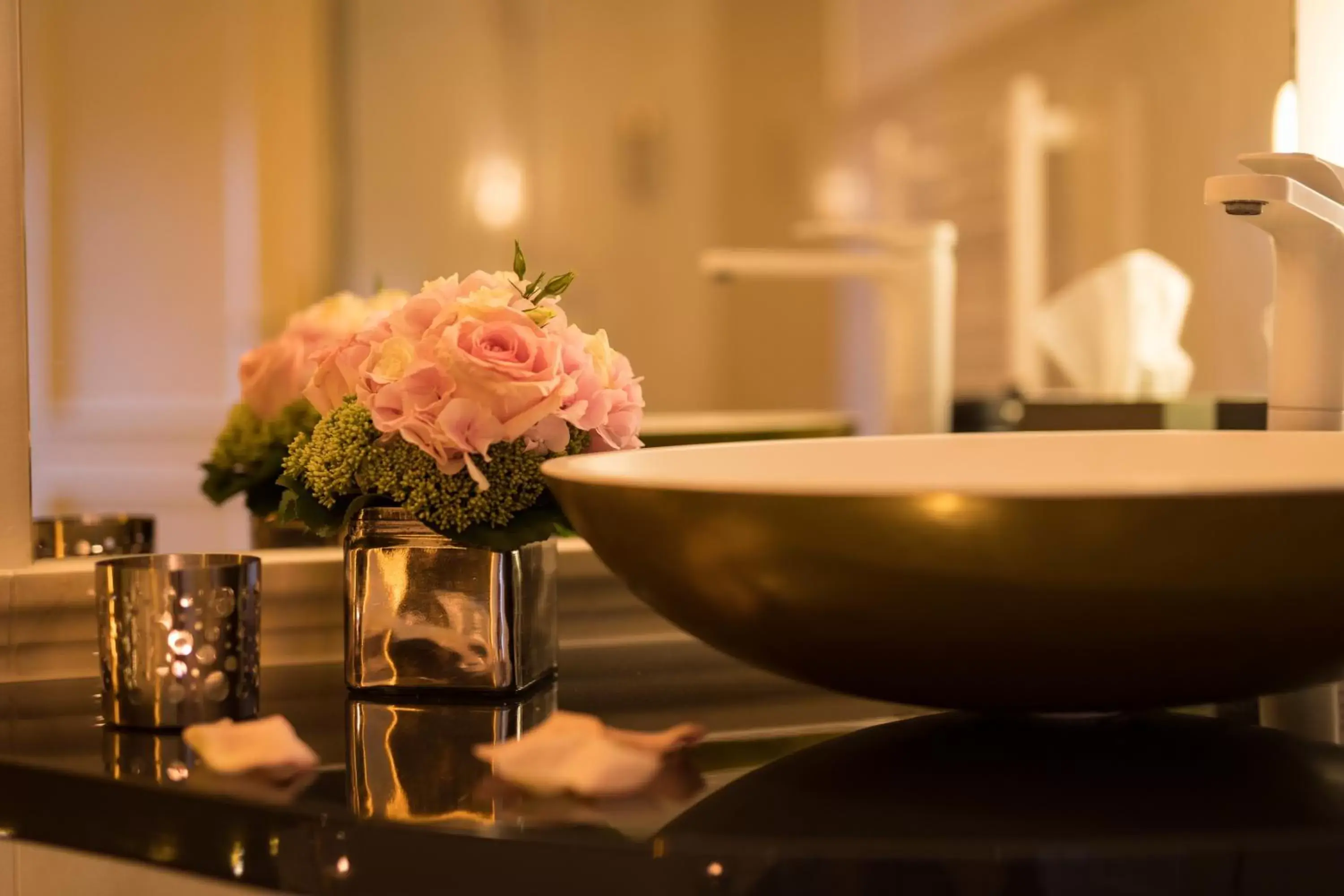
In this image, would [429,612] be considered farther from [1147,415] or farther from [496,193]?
[496,193]

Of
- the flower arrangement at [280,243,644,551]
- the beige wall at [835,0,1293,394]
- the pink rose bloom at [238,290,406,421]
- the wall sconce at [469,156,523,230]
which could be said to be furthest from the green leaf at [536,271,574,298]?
the beige wall at [835,0,1293,394]

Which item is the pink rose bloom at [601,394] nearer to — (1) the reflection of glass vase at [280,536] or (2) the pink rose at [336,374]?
(2) the pink rose at [336,374]

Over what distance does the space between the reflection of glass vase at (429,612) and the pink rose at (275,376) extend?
28 centimetres

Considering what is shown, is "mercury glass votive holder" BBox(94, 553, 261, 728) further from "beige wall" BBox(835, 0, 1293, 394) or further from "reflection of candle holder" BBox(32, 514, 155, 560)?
"beige wall" BBox(835, 0, 1293, 394)

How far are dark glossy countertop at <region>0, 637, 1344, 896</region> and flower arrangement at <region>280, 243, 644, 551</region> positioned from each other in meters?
0.10

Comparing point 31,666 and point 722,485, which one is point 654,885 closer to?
point 722,485

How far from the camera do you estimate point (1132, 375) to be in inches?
53.3

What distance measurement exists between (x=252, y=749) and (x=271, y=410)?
454 mm

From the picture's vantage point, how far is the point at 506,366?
24.4 inches

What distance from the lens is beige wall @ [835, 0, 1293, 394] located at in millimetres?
2148

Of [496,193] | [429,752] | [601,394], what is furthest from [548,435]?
[496,193]

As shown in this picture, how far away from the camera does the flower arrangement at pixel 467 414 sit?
629 mm

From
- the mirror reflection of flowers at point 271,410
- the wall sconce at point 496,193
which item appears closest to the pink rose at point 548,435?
the mirror reflection of flowers at point 271,410

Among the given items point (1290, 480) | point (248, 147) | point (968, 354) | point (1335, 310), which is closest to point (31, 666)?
point (248, 147)
